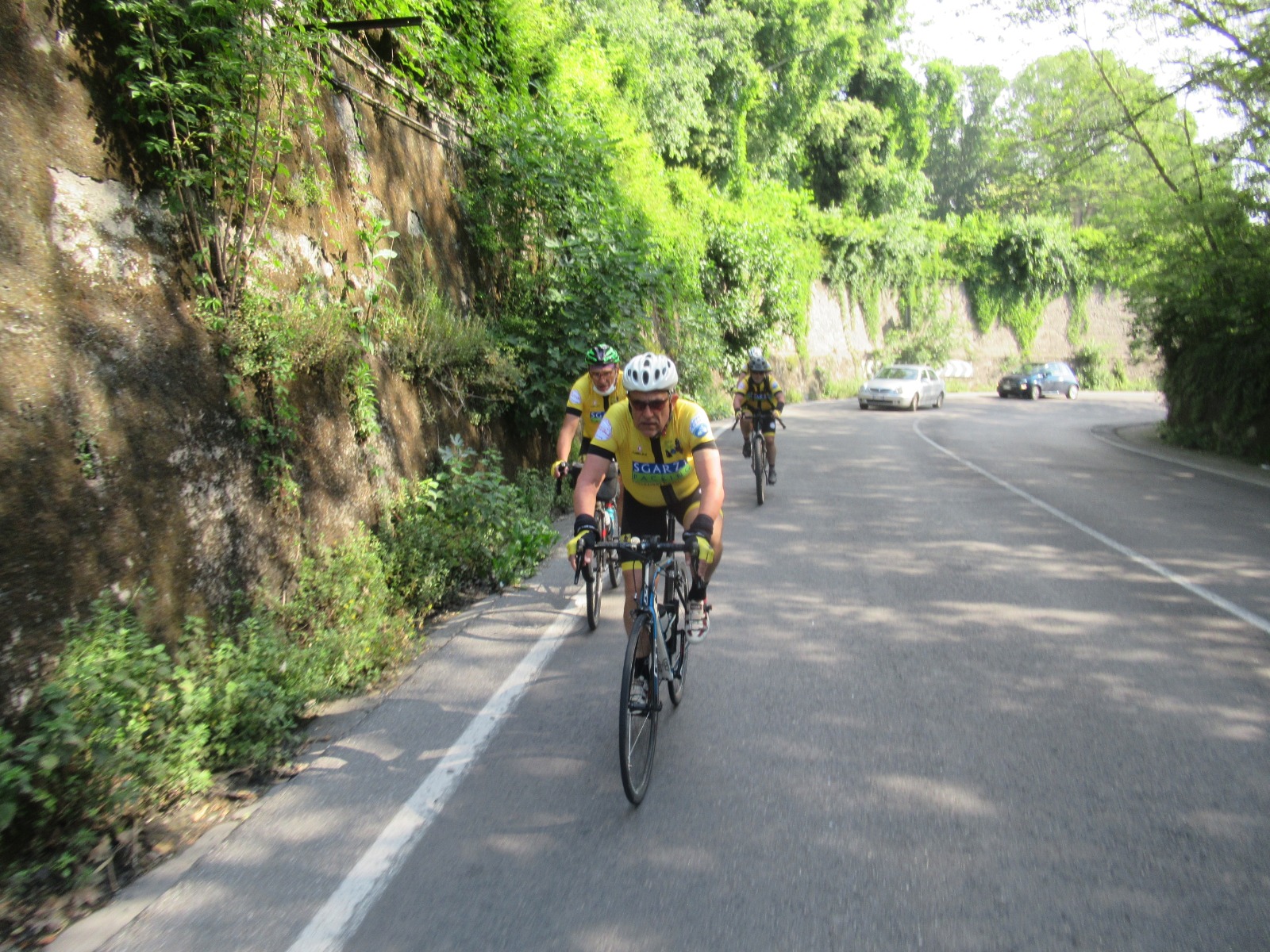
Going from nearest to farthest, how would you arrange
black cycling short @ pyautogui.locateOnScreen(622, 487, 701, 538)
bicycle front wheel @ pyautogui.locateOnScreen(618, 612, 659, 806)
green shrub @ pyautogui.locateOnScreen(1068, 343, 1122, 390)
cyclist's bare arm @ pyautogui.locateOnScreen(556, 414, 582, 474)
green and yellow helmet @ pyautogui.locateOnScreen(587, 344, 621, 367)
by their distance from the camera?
bicycle front wheel @ pyautogui.locateOnScreen(618, 612, 659, 806)
black cycling short @ pyautogui.locateOnScreen(622, 487, 701, 538)
green and yellow helmet @ pyautogui.locateOnScreen(587, 344, 621, 367)
cyclist's bare arm @ pyautogui.locateOnScreen(556, 414, 582, 474)
green shrub @ pyautogui.locateOnScreen(1068, 343, 1122, 390)

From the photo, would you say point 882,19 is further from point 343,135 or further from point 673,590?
point 673,590

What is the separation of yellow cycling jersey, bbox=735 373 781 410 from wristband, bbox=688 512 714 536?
25.9 feet

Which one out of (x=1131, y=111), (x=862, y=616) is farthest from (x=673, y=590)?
(x=1131, y=111)

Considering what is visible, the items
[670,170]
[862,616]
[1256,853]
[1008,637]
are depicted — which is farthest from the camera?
[670,170]

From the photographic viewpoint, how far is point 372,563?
6668 mm

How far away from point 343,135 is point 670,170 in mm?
18413

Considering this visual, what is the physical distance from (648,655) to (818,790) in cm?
94

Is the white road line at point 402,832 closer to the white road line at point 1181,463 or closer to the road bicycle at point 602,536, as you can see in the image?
the road bicycle at point 602,536

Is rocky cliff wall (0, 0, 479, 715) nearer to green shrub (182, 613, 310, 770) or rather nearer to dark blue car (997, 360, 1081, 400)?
green shrub (182, 613, 310, 770)

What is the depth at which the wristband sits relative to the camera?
14.3ft

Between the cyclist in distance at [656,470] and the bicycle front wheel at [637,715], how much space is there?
17 centimetres

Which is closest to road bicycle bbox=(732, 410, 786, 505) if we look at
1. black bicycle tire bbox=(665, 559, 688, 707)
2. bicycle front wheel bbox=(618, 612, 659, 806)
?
black bicycle tire bbox=(665, 559, 688, 707)

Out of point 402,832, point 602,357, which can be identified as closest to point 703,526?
point 402,832

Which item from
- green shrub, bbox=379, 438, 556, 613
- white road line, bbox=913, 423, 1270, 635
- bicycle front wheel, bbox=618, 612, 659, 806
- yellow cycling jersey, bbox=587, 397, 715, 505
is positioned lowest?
white road line, bbox=913, 423, 1270, 635
